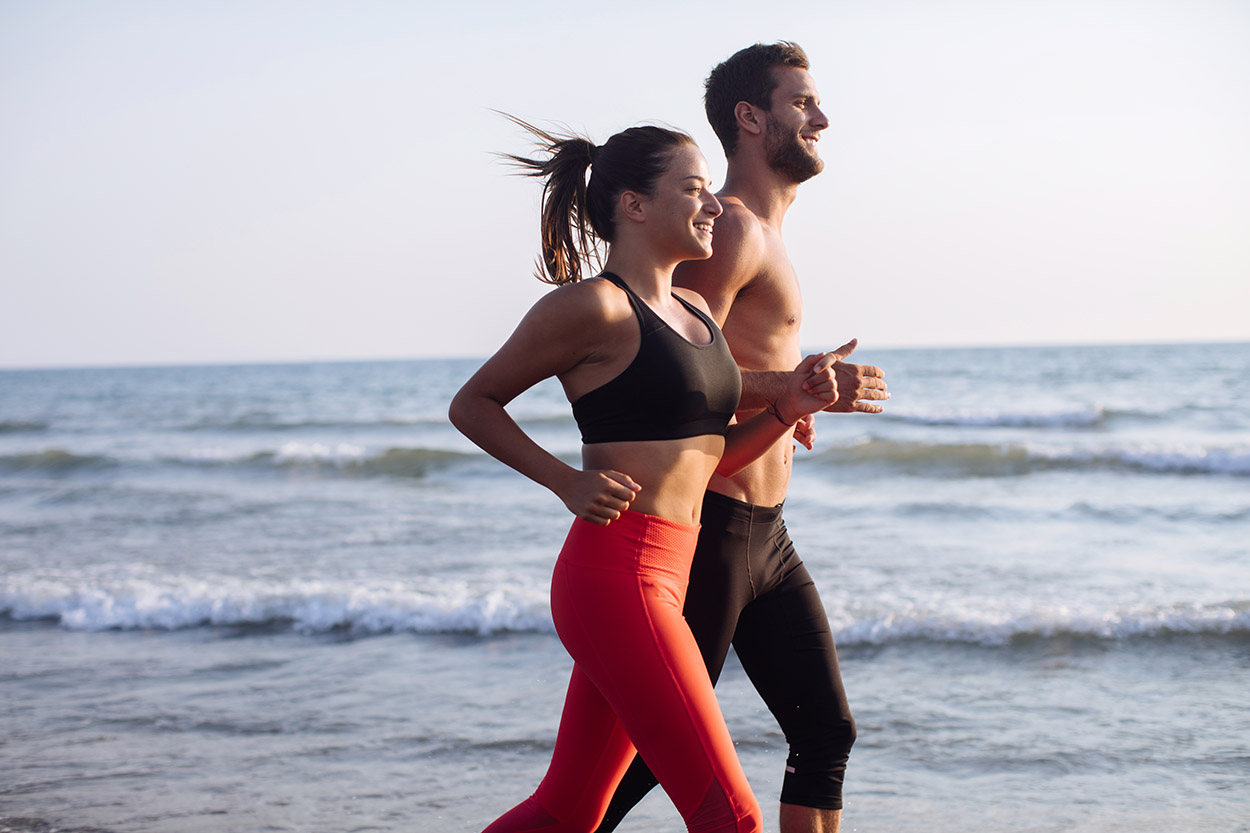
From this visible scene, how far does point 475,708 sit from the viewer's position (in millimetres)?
5145

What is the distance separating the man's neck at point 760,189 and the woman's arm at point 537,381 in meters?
0.94

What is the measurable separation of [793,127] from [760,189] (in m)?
0.19

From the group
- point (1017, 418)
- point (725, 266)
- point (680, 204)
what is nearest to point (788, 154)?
point (725, 266)

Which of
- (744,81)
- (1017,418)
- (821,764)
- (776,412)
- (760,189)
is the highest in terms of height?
(744,81)

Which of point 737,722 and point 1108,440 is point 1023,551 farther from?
point 1108,440

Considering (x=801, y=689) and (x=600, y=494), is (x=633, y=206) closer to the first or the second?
(x=600, y=494)

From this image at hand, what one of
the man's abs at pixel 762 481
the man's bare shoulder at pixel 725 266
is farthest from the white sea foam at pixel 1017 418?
the man's bare shoulder at pixel 725 266

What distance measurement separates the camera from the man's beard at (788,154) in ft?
9.44

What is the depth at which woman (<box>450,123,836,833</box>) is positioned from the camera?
210cm

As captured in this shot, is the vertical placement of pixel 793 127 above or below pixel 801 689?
above

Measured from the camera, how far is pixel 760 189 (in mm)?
2912

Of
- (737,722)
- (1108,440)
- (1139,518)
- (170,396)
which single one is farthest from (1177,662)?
(170,396)

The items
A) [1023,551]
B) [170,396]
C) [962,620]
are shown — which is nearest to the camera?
[962,620]

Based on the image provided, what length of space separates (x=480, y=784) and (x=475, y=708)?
3.11 ft
